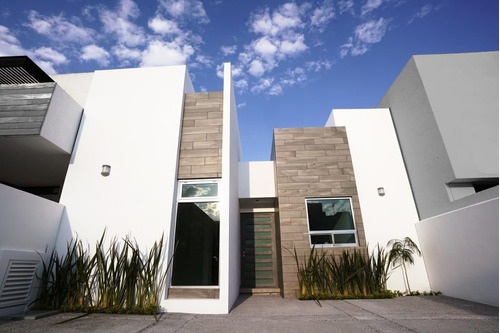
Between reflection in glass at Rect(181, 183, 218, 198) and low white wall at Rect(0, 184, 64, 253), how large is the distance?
6.72 feet

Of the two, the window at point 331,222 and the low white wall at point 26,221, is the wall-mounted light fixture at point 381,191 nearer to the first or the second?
the window at point 331,222

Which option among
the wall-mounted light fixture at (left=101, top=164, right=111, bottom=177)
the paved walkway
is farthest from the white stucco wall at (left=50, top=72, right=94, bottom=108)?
the paved walkway

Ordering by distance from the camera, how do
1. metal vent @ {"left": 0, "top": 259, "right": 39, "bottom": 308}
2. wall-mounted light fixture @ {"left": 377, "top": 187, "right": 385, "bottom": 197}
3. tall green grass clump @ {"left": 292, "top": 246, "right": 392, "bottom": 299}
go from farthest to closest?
wall-mounted light fixture @ {"left": 377, "top": 187, "right": 385, "bottom": 197}
tall green grass clump @ {"left": 292, "top": 246, "right": 392, "bottom": 299}
metal vent @ {"left": 0, "top": 259, "right": 39, "bottom": 308}

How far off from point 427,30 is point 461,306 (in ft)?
17.6

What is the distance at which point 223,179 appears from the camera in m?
3.67

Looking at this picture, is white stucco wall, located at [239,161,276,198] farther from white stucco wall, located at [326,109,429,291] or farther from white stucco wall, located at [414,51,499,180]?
white stucco wall, located at [414,51,499,180]

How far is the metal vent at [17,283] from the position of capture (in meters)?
2.67

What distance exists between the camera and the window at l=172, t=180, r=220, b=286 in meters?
3.26

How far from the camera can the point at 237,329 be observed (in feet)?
7.17

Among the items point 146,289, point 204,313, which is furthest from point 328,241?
point 146,289

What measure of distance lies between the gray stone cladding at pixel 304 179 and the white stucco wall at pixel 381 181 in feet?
0.72

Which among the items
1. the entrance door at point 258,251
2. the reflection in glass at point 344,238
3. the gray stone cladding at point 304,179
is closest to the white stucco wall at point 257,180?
the gray stone cladding at point 304,179

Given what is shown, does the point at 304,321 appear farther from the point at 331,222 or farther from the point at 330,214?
the point at 330,214

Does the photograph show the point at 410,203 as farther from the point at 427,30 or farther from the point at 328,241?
the point at 427,30
